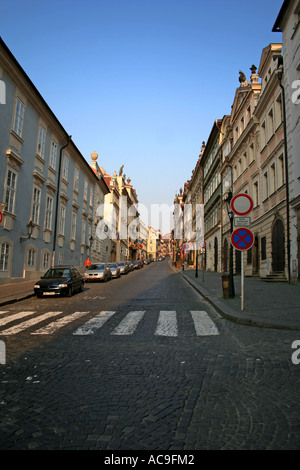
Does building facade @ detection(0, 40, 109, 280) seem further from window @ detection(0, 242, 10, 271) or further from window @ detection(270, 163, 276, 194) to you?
window @ detection(270, 163, 276, 194)

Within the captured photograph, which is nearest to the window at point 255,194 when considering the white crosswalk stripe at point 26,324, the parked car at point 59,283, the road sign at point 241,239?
the parked car at point 59,283

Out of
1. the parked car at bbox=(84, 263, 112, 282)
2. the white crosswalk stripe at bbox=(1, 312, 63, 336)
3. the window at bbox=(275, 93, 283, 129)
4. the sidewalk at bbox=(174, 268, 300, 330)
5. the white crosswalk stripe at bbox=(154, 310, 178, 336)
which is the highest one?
the window at bbox=(275, 93, 283, 129)

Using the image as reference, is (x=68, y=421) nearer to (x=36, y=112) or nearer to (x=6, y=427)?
(x=6, y=427)

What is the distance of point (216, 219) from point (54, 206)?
20.4 metres

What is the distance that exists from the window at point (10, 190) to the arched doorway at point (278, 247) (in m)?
15.3

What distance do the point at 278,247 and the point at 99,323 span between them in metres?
14.6

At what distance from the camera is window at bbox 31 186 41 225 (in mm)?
23728

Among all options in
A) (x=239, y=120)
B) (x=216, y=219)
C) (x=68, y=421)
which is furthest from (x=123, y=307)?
(x=216, y=219)

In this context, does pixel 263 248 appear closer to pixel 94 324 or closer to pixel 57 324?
pixel 94 324

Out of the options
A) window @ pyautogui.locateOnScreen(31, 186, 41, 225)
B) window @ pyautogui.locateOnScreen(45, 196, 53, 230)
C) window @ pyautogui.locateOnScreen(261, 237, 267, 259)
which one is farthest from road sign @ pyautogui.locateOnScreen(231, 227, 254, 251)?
window @ pyautogui.locateOnScreen(45, 196, 53, 230)

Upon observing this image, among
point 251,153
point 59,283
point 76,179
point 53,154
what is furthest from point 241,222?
point 76,179

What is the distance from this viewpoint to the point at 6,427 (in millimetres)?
3406

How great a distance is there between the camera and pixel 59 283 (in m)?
16.0

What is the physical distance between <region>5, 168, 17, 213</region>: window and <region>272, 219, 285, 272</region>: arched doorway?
15253mm
